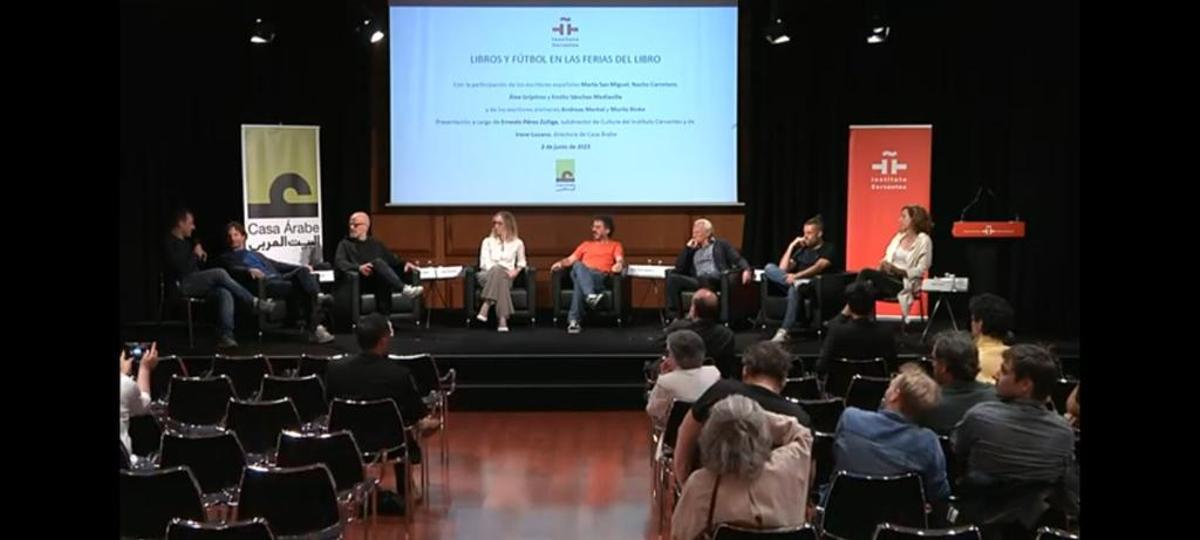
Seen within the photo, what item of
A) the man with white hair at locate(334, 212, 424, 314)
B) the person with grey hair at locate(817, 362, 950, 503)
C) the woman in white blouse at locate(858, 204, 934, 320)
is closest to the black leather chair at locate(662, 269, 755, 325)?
the woman in white blouse at locate(858, 204, 934, 320)

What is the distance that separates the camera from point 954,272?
11000mm

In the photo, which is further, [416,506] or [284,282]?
[284,282]

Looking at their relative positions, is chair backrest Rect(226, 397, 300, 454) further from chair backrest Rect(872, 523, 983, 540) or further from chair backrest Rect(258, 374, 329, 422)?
chair backrest Rect(872, 523, 983, 540)

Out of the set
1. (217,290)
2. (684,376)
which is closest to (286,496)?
(684,376)

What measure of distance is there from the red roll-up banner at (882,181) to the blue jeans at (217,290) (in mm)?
5657

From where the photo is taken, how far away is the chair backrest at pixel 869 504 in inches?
139

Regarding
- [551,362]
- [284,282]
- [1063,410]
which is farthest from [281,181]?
[1063,410]

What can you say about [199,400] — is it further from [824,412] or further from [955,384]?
[955,384]

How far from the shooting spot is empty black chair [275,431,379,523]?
4.36m

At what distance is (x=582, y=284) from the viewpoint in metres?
10.1

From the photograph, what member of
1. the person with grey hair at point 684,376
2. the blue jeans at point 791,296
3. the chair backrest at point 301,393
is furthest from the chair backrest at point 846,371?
the blue jeans at point 791,296

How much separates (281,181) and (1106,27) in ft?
33.0

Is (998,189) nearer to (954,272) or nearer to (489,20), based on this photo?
(954,272)

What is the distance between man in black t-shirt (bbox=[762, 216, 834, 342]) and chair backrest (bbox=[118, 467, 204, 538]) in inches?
249
